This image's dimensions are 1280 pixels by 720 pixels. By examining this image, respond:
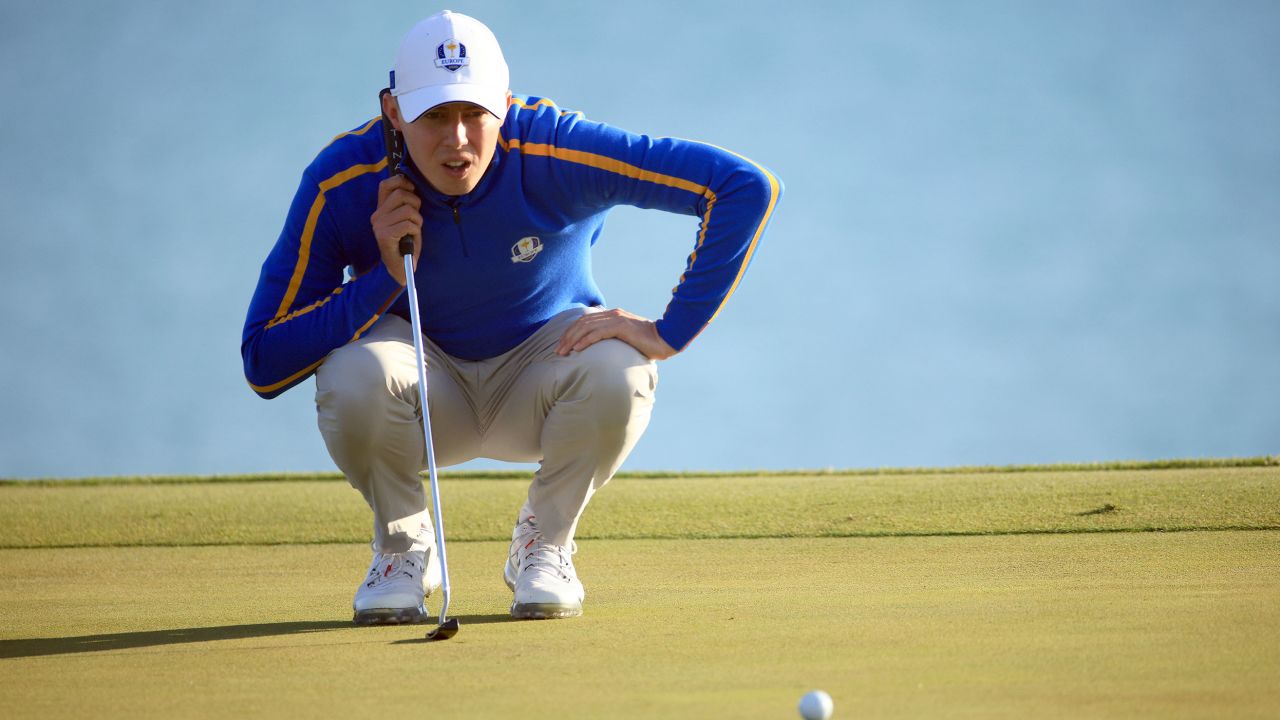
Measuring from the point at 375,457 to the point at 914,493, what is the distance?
236 cm

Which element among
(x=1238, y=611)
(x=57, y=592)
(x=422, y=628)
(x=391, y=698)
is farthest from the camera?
(x=57, y=592)

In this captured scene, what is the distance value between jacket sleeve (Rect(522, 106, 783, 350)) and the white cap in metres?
0.21

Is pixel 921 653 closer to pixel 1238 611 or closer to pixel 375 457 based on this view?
pixel 1238 611

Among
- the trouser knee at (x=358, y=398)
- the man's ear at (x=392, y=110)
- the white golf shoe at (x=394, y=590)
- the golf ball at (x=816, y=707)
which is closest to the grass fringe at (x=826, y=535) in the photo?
the white golf shoe at (x=394, y=590)

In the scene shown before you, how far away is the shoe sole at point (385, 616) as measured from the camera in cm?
277

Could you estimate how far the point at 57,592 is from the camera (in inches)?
132

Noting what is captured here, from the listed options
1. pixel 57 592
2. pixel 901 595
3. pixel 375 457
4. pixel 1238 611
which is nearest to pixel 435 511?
pixel 375 457

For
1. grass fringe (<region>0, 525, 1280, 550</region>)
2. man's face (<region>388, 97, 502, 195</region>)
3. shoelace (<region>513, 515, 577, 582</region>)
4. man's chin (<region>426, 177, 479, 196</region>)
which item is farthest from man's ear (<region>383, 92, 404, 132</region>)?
grass fringe (<region>0, 525, 1280, 550</region>)

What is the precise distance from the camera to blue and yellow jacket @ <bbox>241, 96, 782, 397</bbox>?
2.97 meters

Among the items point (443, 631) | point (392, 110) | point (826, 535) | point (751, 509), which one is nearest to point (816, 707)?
point (443, 631)

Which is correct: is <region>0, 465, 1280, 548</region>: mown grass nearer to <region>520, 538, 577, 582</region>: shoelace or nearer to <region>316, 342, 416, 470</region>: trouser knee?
<region>520, 538, 577, 582</region>: shoelace

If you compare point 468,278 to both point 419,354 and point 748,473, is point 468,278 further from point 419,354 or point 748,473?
point 748,473

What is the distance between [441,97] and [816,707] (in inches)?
65.3

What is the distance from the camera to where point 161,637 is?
2.61 metres
